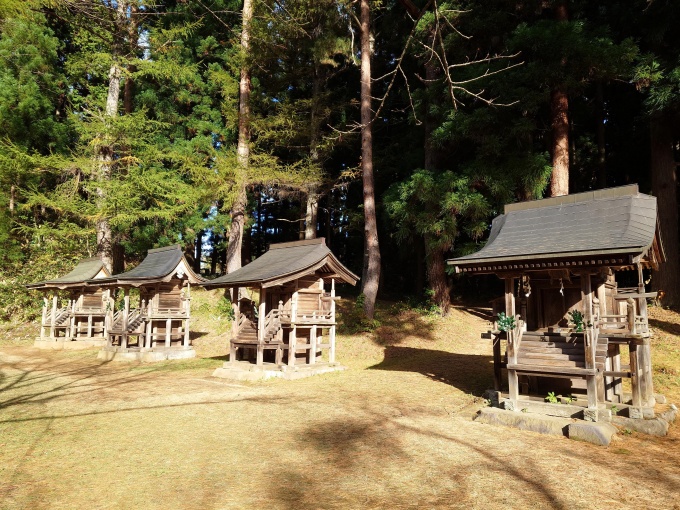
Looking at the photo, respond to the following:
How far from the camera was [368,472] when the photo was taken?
581cm

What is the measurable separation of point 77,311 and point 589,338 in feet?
72.3

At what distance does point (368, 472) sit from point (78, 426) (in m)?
5.65

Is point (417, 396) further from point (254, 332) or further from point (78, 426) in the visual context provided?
point (78, 426)

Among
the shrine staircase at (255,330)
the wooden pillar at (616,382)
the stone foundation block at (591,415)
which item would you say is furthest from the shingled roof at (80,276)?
the wooden pillar at (616,382)

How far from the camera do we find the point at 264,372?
12.8 m

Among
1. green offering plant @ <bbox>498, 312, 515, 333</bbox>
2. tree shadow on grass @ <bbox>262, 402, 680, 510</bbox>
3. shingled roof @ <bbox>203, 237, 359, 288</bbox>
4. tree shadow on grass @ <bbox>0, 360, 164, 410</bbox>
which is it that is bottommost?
tree shadow on grass @ <bbox>0, 360, 164, 410</bbox>

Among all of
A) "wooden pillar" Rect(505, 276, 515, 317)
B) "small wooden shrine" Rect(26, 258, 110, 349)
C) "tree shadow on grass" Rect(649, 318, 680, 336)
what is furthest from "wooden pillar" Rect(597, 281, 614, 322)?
"small wooden shrine" Rect(26, 258, 110, 349)

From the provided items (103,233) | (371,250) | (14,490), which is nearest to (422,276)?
(371,250)

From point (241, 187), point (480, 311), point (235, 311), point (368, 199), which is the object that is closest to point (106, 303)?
point (241, 187)

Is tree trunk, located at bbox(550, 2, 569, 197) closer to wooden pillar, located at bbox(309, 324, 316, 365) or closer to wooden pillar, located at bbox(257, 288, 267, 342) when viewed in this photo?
wooden pillar, located at bbox(309, 324, 316, 365)

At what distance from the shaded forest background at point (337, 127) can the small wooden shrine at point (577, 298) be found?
6.76 meters

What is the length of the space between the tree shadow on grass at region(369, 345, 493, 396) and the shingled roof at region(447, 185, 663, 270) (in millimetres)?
3911

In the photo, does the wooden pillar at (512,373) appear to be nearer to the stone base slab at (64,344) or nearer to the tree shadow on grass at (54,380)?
the tree shadow on grass at (54,380)

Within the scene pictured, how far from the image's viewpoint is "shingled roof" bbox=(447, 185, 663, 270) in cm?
767
